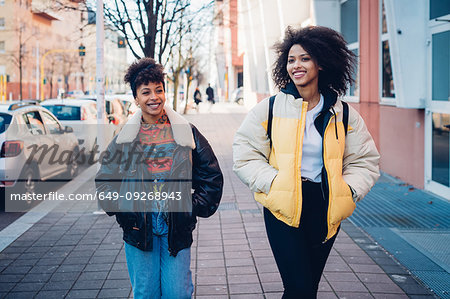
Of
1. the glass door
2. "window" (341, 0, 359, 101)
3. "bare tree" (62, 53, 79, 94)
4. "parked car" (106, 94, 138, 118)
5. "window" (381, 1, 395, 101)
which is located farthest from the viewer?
"bare tree" (62, 53, 79, 94)

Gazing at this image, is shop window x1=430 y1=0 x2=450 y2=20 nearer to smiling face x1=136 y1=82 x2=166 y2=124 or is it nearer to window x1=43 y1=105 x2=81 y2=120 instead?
smiling face x1=136 y1=82 x2=166 y2=124

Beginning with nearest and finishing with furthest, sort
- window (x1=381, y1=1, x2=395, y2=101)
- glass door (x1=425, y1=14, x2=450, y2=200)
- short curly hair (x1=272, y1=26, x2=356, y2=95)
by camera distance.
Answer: short curly hair (x1=272, y1=26, x2=356, y2=95)
glass door (x1=425, y1=14, x2=450, y2=200)
window (x1=381, y1=1, x2=395, y2=101)

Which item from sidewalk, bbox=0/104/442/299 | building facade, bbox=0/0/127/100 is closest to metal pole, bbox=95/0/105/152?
sidewalk, bbox=0/104/442/299

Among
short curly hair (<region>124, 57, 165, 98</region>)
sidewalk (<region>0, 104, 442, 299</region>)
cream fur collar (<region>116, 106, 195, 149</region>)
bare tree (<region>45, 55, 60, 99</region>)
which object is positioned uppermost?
bare tree (<region>45, 55, 60, 99</region>)

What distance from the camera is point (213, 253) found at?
5.69m

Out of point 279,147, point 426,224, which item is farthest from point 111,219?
point 279,147

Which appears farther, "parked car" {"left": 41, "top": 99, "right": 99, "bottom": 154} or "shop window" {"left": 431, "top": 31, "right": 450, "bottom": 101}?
"parked car" {"left": 41, "top": 99, "right": 99, "bottom": 154}

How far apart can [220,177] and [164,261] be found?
0.60 metres

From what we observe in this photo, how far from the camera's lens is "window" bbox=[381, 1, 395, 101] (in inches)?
425

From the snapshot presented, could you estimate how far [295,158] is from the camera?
3.04 metres

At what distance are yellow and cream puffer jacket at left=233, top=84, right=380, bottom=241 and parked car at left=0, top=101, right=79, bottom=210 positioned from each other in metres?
5.90

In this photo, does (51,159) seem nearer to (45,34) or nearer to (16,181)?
(16,181)

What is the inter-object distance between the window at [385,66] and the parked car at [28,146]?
6.39 meters

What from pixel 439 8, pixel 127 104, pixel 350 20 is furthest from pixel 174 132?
pixel 127 104
